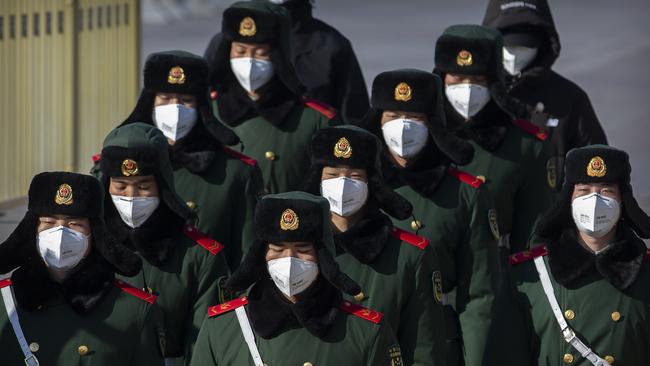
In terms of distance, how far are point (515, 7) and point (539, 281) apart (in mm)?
3288

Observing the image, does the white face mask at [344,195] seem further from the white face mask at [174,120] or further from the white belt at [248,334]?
the white face mask at [174,120]

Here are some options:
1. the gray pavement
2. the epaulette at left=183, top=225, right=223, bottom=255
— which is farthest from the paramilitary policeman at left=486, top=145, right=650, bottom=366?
the gray pavement

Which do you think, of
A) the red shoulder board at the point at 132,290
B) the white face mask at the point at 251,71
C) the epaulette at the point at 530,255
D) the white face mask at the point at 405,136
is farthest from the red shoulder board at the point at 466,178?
the red shoulder board at the point at 132,290

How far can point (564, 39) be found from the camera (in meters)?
22.6

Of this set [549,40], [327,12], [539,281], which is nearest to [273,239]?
[539,281]

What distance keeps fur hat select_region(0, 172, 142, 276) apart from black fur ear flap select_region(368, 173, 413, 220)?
4.21ft

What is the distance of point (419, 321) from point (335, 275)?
1.17 m

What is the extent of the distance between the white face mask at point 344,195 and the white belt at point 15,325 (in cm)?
156

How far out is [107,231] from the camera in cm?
1147

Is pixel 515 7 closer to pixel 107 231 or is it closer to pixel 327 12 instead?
pixel 107 231

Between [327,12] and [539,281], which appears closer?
[539,281]

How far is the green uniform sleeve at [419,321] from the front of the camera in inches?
477

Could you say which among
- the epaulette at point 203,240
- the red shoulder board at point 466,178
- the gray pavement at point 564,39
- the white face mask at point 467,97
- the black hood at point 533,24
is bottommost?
the gray pavement at point 564,39

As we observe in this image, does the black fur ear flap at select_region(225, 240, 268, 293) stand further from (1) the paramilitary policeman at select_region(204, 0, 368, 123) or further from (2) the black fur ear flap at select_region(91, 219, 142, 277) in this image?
(1) the paramilitary policeman at select_region(204, 0, 368, 123)
